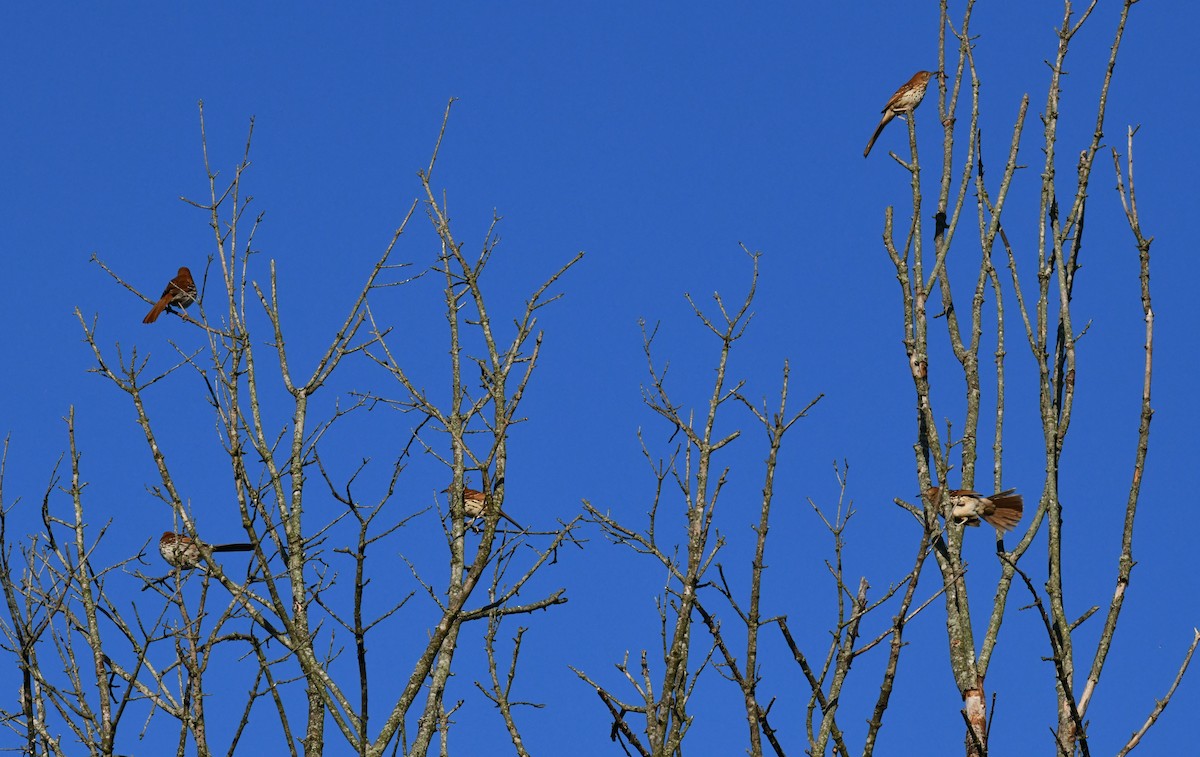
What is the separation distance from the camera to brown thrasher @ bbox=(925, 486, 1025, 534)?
14.8 ft

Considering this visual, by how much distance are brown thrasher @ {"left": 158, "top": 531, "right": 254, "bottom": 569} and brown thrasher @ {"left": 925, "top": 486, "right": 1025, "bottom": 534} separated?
2576 millimetres

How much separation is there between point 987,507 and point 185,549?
13.5 ft

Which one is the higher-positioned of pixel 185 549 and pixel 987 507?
pixel 185 549

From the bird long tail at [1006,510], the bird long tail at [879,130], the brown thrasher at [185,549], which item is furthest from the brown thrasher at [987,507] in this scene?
the bird long tail at [879,130]

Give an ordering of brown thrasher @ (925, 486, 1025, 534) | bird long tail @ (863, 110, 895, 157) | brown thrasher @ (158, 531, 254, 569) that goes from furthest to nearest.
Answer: bird long tail @ (863, 110, 895, 157), brown thrasher @ (158, 531, 254, 569), brown thrasher @ (925, 486, 1025, 534)

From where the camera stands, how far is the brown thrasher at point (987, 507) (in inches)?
178

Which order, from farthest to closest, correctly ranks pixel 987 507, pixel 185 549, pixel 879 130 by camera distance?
pixel 879 130 → pixel 185 549 → pixel 987 507

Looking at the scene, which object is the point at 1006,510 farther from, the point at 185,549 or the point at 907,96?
the point at 907,96

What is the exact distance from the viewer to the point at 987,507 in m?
4.83

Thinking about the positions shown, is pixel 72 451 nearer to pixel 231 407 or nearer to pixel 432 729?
pixel 231 407

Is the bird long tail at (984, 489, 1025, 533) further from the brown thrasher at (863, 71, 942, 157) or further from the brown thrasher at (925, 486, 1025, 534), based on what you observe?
the brown thrasher at (863, 71, 942, 157)

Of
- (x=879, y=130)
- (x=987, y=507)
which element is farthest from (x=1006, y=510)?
(x=879, y=130)

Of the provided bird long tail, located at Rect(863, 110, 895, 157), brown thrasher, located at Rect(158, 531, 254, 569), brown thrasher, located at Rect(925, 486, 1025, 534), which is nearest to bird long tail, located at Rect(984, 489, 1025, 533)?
brown thrasher, located at Rect(925, 486, 1025, 534)

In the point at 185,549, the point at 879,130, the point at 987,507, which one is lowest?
the point at 987,507
